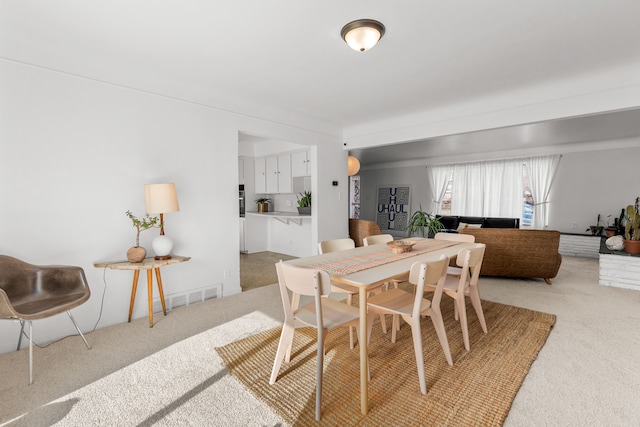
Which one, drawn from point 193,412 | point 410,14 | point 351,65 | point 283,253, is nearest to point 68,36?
point 351,65

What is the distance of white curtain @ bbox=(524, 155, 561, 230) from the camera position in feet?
22.1

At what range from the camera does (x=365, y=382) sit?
1661 mm

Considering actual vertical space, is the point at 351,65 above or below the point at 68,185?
above

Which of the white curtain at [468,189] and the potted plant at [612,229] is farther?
the white curtain at [468,189]

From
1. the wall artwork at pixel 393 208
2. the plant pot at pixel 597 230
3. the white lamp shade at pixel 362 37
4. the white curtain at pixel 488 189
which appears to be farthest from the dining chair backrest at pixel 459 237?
the wall artwork at pixel 393 208

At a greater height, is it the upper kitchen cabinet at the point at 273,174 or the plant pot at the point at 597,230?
the upper kitchen cabinet at the point at 273,174

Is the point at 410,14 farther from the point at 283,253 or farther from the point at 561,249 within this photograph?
the point at 561,249

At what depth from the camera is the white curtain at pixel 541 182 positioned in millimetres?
6744

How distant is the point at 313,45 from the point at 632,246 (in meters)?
4.84

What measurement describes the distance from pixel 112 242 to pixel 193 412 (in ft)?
6.12

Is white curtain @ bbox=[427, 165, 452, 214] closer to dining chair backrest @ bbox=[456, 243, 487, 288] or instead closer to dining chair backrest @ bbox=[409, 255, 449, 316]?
dining chair backrest @ bbox=[456, 243, 487, 288]

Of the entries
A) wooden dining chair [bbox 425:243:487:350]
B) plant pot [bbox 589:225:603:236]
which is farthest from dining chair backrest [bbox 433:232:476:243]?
plant pot [bbox 589:225:603:236]

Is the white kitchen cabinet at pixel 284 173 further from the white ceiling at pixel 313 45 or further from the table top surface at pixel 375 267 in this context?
the table top surface at pixel 375 267

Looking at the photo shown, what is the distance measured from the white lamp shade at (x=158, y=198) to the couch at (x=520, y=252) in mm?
3889
